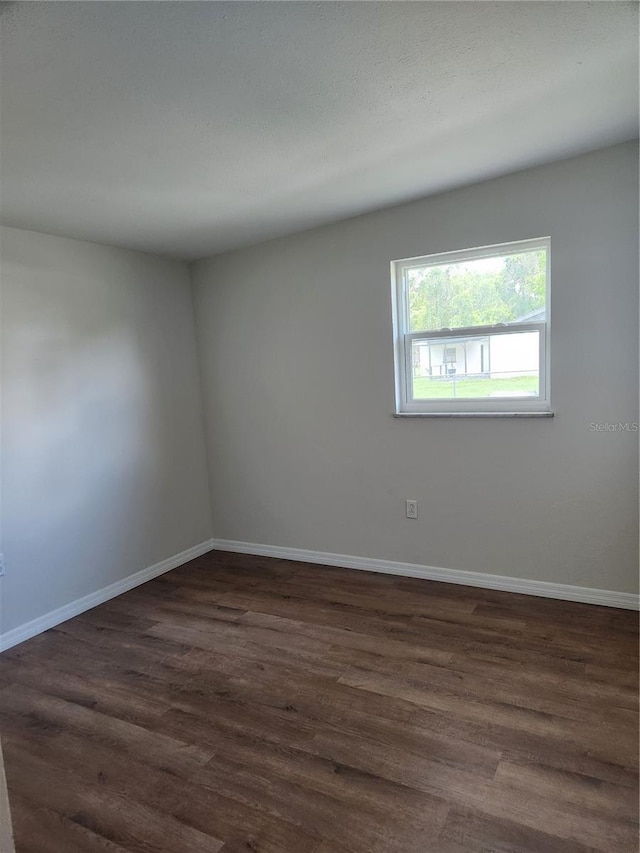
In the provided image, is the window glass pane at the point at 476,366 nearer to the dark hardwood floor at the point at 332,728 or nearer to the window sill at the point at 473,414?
the window sill at the point at 473,414

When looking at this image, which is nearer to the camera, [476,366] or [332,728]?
[332,728]

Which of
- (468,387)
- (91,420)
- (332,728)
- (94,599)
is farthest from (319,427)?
(332,728)

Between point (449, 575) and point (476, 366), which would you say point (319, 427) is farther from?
point (449, 575)

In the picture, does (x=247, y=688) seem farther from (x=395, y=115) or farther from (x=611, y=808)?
(x=395, y=115)

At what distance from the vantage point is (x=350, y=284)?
336 cm

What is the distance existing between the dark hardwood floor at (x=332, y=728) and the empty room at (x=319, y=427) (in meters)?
0.01

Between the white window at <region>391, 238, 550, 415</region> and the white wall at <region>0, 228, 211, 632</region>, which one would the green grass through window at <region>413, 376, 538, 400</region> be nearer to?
the white window at <region>391, 238, 550, 415</region>

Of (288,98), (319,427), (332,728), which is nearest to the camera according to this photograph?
(288,98)

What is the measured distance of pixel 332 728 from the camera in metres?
2.01

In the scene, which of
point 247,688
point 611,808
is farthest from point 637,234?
point 247,688

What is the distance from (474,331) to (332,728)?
220cm

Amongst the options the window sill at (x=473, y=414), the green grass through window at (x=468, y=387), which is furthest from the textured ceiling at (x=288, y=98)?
the window sill at (x=473, y=414)

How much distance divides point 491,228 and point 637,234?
28.0 inches

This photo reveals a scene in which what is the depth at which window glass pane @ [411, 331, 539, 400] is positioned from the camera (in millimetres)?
2938
